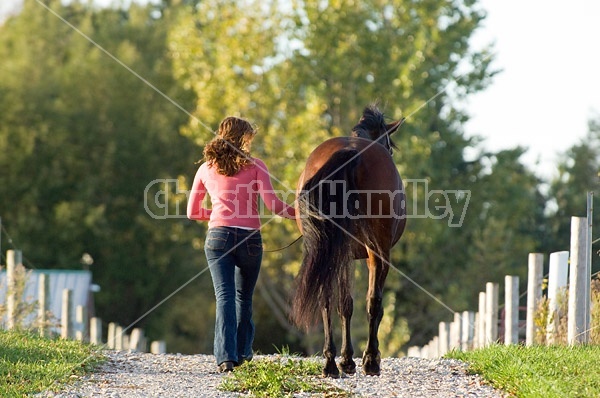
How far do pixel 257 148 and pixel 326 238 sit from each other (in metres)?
22.8

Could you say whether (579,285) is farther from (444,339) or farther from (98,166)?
(98,166)

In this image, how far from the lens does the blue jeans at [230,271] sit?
8.64 m

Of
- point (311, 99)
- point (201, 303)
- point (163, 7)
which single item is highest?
point (163, 7)

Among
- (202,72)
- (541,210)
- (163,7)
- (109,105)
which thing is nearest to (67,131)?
(109,105)

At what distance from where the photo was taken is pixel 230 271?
8.74 m

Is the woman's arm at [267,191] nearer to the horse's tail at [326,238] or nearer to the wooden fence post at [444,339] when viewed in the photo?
the horse's tail at [326,238]

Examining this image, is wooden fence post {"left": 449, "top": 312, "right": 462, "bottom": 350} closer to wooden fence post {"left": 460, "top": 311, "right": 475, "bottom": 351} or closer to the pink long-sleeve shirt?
wooden fence post {"left": 460, "top": 311, "right": 475, "bottom": 351}

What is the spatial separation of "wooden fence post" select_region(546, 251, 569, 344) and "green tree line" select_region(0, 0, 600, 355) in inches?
474

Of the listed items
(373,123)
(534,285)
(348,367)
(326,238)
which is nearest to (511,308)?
(534,285)

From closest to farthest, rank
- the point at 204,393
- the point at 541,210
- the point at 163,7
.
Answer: the point at 204,393
the point at 541,210
the point at 163,7

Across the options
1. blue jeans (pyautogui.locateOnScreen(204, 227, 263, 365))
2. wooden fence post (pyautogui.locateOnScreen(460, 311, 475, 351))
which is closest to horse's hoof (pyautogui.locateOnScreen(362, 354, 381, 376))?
blue jeans (pyautogui.locateOnScreen(204, 227, 263, 365))

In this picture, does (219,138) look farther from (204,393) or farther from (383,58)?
(383,58)

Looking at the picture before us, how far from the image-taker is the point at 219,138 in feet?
28.4

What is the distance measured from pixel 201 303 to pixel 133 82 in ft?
28.8
